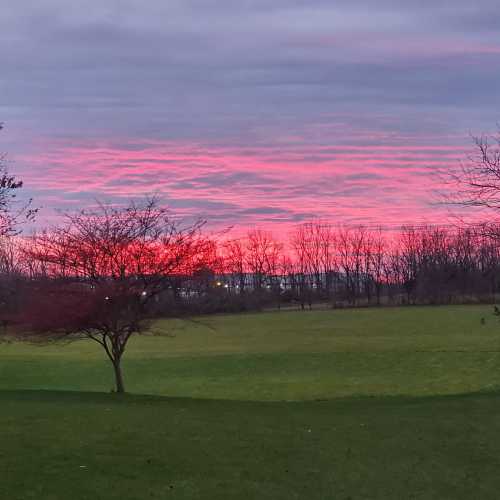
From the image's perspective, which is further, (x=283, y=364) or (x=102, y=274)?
(x=283, y=364)

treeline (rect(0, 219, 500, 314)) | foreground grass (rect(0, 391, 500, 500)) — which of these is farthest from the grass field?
treeline (rect(0, 219, 500, 314))

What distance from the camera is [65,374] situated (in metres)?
39.0

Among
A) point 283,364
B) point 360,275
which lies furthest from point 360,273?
point 283,364

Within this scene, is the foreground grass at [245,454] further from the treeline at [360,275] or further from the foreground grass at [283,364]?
the treeline at [360,275]

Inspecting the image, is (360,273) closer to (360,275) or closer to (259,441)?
(360,275)

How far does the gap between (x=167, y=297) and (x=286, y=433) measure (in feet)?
43.3

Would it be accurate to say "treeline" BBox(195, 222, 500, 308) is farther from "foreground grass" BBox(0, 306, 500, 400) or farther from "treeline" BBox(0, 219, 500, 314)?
"foreground grass" BBox(0, 306, 500, 400)

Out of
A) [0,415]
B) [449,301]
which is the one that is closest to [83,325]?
[0,415]

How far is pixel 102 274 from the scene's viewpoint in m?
24.4

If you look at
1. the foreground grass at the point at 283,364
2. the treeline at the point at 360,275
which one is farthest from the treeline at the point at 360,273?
the foreground grass at the point at 283,364

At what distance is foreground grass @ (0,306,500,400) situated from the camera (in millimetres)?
31578

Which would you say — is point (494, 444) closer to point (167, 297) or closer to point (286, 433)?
point (286, 433)

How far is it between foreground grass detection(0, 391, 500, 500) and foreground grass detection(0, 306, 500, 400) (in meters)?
10.9

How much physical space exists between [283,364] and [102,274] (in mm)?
18068
